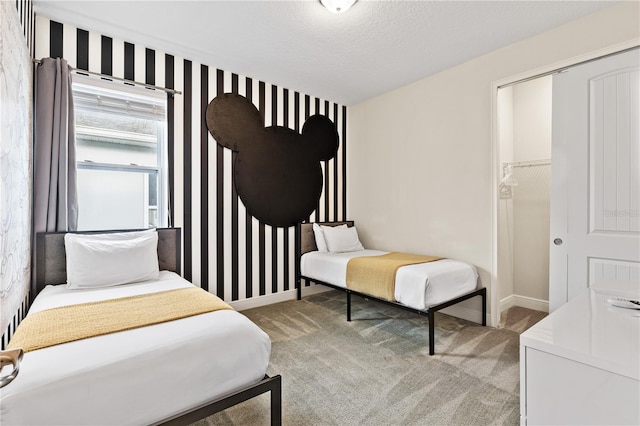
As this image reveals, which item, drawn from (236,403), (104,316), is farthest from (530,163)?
(104,316)

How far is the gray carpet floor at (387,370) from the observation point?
1708mm

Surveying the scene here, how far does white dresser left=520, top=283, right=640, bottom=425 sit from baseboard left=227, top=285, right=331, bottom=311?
2.99 metres

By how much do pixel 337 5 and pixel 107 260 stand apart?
2541mm

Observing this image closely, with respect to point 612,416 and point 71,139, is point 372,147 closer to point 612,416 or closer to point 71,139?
point 71,139

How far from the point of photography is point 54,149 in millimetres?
2387

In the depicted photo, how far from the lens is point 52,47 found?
250 centimetres

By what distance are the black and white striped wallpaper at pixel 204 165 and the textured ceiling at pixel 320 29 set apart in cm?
14

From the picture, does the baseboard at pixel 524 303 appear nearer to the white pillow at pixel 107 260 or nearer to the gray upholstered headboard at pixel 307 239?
the gray upholstered headboard at pixel 307 239

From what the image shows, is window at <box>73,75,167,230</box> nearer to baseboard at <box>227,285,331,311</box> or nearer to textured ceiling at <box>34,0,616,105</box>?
textured ceiling at <box>34,0,616,105</box>

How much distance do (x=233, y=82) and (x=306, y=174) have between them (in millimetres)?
1399

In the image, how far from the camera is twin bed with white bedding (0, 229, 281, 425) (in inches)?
41.1

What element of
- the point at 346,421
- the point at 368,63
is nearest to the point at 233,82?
the point at 368,63


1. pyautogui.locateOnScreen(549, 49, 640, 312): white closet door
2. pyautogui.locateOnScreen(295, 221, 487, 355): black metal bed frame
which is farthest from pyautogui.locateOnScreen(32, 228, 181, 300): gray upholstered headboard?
pyautogui.locateOnScreen(549, 49, 640, 312): white closet door

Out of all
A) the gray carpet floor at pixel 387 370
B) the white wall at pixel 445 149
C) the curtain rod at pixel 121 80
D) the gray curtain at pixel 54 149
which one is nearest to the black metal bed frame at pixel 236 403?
the gray carpet floor at pixel 387 370
